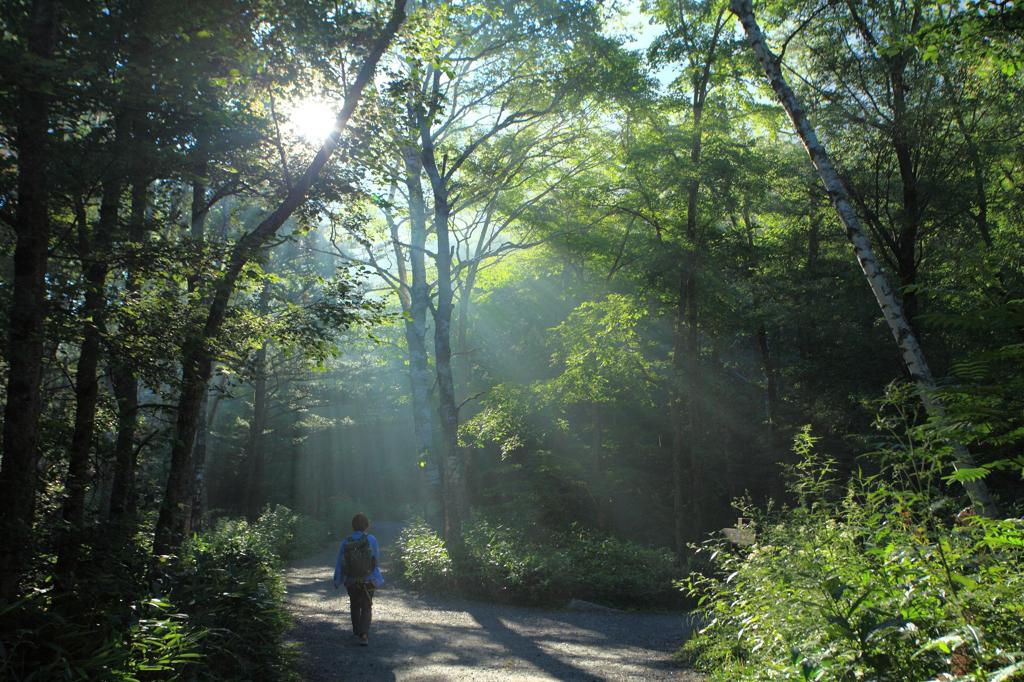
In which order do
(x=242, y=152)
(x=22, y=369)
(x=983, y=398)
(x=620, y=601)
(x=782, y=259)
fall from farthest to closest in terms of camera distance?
Answer: (x=782, y=259) < (x=620, y=601) < (x=242, y=152) < (x=22, y=369) < (x=983, y=398)

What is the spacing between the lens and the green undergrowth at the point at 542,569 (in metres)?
13.2

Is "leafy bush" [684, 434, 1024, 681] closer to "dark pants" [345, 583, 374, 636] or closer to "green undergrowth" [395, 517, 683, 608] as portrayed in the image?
"dark pants" [345, 583, 374, 636]

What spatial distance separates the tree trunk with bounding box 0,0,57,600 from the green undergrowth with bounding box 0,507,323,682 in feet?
1.57

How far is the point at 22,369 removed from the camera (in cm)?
547

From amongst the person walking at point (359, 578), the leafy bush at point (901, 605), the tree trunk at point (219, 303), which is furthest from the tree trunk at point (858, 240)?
the person walking at point (359, 578)

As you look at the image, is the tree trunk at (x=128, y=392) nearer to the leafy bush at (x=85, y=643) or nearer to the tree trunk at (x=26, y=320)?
the tree trunk at (x=26, y=320)

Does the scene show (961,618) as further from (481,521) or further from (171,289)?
(481,521)

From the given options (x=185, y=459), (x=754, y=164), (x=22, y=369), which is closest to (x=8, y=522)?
(x=22, y=369)

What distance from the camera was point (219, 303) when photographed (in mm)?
7801

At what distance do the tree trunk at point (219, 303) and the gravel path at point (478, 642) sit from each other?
92.3 inches

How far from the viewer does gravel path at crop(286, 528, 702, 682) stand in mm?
7883

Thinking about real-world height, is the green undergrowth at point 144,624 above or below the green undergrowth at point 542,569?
above

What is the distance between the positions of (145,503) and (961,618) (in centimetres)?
993

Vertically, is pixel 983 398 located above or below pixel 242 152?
below
